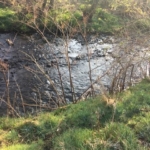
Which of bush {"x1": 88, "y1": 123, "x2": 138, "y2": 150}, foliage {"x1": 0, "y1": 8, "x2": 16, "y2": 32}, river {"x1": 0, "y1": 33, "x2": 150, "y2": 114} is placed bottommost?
river {"x1": 0, "y1": 33, "x2": 150, "y2": 114}

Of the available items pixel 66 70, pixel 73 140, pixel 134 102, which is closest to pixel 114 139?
pixel 73 140

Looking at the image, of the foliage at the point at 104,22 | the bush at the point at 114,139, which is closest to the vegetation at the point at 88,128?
the bush at the point at 114,139

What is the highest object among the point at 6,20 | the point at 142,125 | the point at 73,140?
the point at 6,20

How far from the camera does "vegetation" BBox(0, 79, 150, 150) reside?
6238 millimetres

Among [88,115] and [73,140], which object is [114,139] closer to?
[73,140]

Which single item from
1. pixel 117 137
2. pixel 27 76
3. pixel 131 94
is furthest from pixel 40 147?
pixel 27 76

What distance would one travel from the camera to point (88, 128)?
300 inches

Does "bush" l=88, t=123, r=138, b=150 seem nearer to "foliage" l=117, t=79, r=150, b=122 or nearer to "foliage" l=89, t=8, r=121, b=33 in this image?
"foliage" l=117, t=79, r=150, b=122

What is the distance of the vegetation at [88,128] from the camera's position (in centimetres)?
624

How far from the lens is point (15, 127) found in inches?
328

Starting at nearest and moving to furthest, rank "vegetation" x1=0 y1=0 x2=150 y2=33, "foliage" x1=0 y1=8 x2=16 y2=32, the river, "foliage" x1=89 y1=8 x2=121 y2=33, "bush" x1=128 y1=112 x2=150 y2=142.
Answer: "bush" x1=128 y1=112 x2=150 y2=142 < the river < "vegetation" x1=0 y1=0 x2=150 y2=33 < "foliage" x1=0 y1=8 x2=16 y2=32 < "foliage" x1=89 y1=8 x2=121 y2=33

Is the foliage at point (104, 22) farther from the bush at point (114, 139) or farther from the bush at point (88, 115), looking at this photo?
the bush at point (114, 139)

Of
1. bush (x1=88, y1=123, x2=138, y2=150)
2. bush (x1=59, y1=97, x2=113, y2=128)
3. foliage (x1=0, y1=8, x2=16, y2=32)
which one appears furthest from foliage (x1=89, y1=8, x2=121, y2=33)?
bush (x1=88, y1=123, x2=138, y2=150)

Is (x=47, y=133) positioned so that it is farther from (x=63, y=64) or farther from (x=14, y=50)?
(x=14, y=50)
